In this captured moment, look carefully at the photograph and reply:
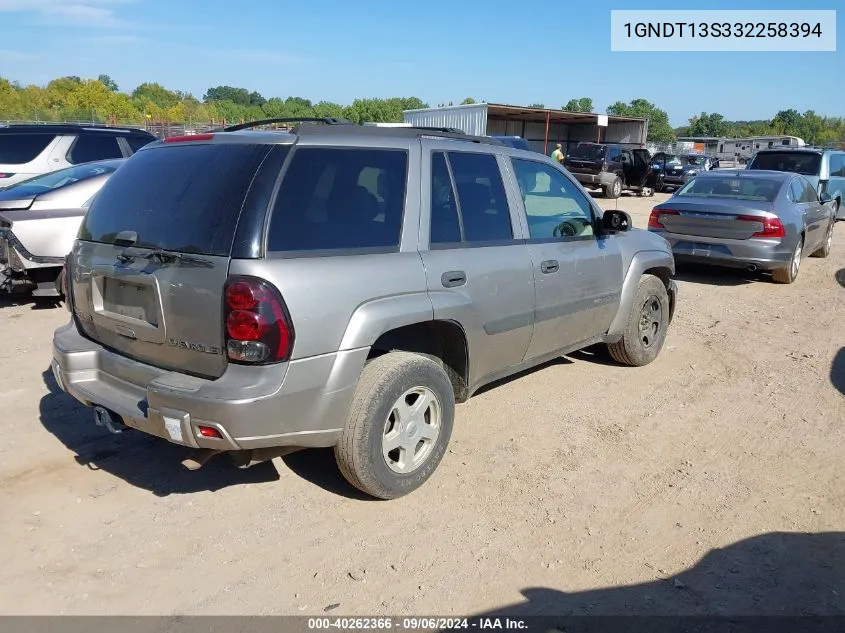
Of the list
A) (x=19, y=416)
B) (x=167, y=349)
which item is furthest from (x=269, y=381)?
(x=19, y=416)

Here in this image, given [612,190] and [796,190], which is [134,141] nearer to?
[796,190]

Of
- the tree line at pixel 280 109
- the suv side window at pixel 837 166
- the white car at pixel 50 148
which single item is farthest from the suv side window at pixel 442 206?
the tree line at pixel 280 109

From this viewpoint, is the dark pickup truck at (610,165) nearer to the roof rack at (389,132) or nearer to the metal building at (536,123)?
the metal building at (536,123)

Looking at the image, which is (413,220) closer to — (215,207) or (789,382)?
(215,207)

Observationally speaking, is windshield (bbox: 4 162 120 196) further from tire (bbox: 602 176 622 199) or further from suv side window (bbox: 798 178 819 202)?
tire (bbox: 602 176 622 199)

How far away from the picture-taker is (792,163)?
14289mm

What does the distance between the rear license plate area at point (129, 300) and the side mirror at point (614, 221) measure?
10.8ft

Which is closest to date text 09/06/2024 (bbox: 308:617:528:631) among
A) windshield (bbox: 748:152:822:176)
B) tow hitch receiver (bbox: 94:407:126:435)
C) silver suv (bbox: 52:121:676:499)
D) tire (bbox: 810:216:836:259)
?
silver suv (bbox: 52:121:676:499)

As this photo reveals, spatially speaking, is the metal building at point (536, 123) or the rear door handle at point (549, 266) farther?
the metal building at point (536, 123)

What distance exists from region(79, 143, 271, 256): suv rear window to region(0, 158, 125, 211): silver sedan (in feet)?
12.3

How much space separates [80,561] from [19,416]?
1.96 metres

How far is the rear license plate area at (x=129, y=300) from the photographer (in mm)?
3152

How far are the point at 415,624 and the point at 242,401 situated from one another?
117 centimetres

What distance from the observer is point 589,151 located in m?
24.8
